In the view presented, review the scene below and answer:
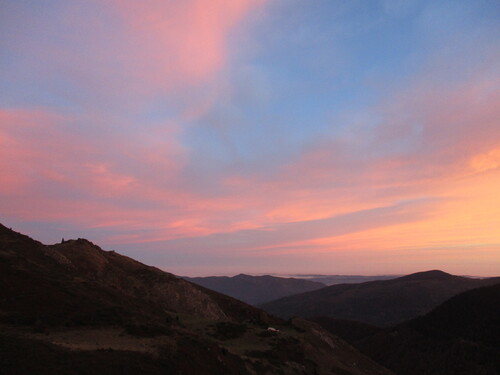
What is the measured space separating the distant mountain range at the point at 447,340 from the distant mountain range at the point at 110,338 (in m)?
49.4

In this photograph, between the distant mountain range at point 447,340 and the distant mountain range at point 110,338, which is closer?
the distant mountain range at point 110,338

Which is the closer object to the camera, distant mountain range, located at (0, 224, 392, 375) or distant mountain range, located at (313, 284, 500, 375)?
distant mountain range, located at (0, 224, 392, 375)

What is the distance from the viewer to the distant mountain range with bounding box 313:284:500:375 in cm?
9119

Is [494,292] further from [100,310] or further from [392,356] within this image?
[100,310]

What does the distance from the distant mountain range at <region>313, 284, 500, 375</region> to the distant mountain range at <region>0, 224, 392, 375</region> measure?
4936cm

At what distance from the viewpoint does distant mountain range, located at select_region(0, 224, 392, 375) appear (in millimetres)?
23250

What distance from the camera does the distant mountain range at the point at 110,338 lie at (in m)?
23.2

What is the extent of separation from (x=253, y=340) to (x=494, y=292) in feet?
405

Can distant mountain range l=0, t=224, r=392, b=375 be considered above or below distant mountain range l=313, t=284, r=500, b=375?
above

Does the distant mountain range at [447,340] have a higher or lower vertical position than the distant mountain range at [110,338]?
lower

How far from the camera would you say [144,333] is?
103ft

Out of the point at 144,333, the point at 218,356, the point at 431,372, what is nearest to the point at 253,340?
the point at 218,356

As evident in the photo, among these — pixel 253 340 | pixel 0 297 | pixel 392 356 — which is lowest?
pixel 392 356

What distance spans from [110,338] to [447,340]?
113 m
